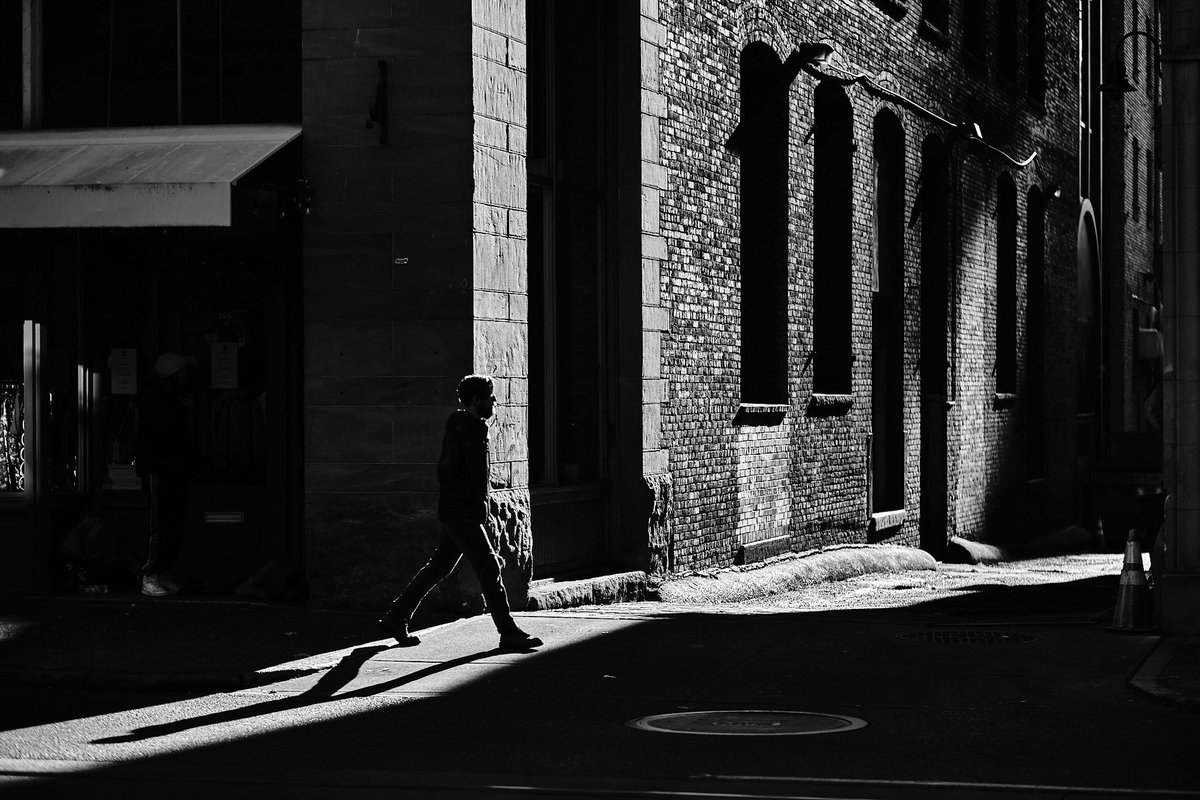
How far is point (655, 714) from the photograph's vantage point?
8.73 meters

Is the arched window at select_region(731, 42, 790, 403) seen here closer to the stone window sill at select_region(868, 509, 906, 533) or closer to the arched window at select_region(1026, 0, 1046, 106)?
the stone window sill at select_region(868, 509, 906, 533)

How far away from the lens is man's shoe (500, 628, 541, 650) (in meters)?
10.7

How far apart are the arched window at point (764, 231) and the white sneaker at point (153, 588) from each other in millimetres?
7103

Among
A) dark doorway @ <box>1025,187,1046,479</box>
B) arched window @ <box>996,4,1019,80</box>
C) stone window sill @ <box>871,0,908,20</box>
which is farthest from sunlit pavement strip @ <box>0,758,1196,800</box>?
dark doorway @ <box>1025,187,1046,479</box>

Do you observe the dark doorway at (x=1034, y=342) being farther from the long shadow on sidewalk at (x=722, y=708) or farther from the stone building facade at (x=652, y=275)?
the long shadow on sidewalk at (x=722, y=708)

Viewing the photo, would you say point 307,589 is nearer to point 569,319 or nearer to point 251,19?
point 569,319

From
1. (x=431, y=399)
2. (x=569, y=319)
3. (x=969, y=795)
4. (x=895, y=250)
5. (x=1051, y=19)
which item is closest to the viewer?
(x=969, y=795)

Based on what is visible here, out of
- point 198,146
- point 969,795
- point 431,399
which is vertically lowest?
point 969,795

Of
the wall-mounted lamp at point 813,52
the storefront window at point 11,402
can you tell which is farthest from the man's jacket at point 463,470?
the wall-mounted lamp at point 813,52

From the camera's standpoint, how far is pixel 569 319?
1438 centimetres

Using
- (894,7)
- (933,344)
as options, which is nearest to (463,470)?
(894,7)

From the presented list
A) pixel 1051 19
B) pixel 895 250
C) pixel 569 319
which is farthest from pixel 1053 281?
pixel 569 319

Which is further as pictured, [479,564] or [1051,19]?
[1051,19]

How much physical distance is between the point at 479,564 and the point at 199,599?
306 centimetres
